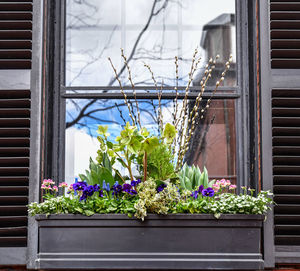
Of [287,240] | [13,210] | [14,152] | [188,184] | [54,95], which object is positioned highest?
[54,95]

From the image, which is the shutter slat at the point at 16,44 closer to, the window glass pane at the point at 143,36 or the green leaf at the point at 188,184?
the window glass pane at the point at 143,36

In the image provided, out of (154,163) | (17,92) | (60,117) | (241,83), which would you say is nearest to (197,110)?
(241,83)

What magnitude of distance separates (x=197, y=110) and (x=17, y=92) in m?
0.86

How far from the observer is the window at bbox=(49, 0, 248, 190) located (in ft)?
8.10

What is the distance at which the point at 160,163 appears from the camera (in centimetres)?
218

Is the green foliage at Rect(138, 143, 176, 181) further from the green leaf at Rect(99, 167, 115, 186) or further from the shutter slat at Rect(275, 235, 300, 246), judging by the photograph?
the shutter slat at Rect(275, 235, 300, 246)

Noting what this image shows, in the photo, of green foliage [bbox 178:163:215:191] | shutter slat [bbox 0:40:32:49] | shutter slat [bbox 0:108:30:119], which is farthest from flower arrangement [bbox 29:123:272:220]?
shutter slat [bbox 0:40:32:49]

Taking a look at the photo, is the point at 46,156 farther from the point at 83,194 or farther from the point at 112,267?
the point at 112,267

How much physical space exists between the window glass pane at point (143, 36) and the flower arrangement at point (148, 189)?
0.20 m

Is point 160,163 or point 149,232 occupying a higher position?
point 160,163

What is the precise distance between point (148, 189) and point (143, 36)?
2.96 feet

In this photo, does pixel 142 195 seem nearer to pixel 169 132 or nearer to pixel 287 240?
pixel 169 132

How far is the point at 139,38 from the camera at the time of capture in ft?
8.39

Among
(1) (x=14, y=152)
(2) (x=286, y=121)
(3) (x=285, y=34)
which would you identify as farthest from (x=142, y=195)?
(3) (x=285, y=34)
